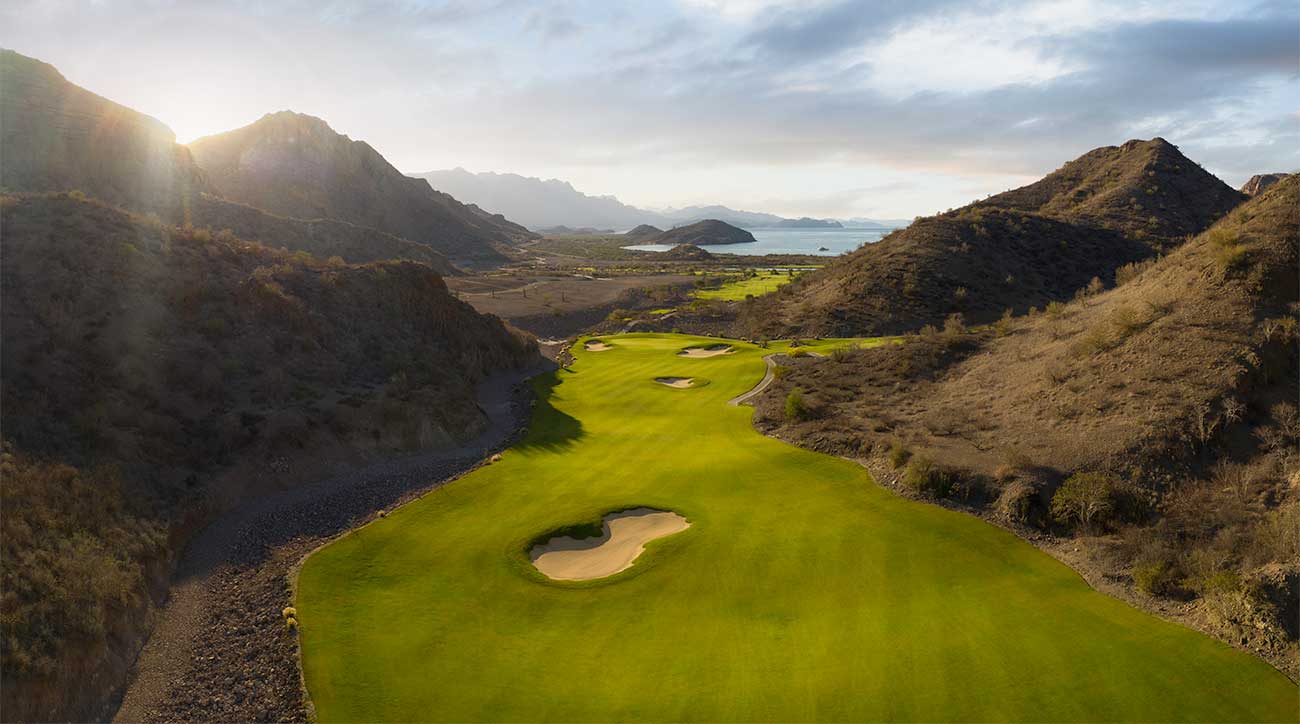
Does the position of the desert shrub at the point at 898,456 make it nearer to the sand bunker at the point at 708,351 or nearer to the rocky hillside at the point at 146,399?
the rocky hillside at the point at 146,399

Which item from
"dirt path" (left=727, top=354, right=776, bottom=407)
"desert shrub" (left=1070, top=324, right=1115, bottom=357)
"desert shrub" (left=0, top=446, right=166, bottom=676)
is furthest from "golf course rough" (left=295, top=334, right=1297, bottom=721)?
"dirt path" (left=727, top=354, right=776, bottom=407)

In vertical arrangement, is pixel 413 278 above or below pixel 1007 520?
above

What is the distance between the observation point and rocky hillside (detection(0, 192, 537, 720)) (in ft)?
38.2

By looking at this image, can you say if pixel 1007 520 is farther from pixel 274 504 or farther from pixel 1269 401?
pixel 274 504

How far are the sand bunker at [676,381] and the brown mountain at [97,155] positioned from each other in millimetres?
57289

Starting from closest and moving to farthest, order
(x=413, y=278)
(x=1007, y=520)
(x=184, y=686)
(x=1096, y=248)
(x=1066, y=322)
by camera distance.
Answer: (x=184, y=686), (x=1007, y=520), (x=1066, y=322), (x=413, y=278), (x=1096, y=248)

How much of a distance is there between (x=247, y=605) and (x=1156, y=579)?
20.7m

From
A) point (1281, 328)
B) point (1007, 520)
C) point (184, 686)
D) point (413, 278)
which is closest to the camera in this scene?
point (184, 686)

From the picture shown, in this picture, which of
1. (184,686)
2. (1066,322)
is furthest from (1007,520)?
(184,686)

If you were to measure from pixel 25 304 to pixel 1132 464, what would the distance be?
35680mm

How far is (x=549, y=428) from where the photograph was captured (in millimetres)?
27078

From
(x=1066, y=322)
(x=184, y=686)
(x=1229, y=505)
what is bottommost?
(x=184, y=686)

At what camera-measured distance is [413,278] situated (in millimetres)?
36500

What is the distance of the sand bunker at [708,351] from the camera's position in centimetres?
4169
